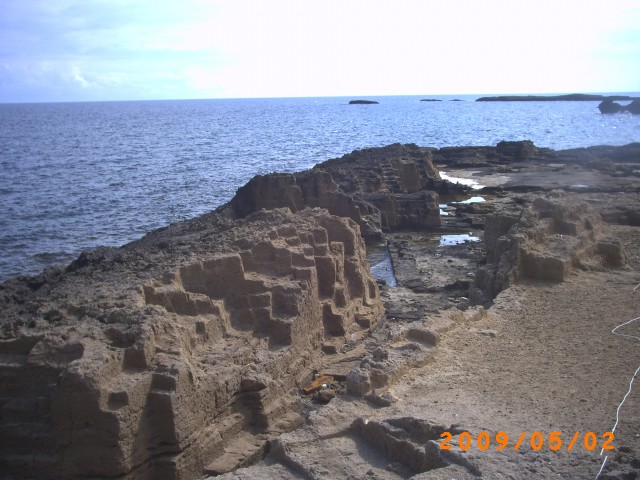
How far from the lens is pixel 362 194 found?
3177 centimetres

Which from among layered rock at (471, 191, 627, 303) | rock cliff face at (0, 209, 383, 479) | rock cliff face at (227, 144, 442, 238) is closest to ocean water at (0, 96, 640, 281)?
rock cliff face at (227, 144, 442, 238)

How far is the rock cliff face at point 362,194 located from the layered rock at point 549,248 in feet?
36.5

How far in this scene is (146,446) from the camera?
8336 millimetres

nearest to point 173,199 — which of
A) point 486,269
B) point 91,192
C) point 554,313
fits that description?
point 91,192

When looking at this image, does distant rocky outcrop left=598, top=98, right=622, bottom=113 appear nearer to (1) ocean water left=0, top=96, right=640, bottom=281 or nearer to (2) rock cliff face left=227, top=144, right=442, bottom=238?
(1) ocean water left=0, top=96, right=640, bottom=281

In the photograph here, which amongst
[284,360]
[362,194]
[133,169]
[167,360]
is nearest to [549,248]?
[284,360]

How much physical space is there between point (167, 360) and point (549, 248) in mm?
9621

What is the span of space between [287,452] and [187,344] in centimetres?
265

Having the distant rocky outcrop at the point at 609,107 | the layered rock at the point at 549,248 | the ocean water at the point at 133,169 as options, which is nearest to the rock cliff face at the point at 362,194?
the ocean water at the point at 133,169

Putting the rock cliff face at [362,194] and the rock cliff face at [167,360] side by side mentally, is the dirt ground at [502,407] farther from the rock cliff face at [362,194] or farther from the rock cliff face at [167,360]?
the rock cliff face at [362,194]
